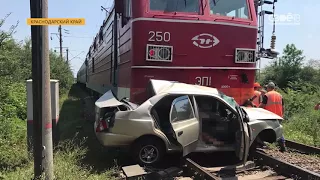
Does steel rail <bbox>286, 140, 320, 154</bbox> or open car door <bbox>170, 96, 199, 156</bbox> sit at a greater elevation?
open car door <bbox>170, 96, 199, 156</bbox>

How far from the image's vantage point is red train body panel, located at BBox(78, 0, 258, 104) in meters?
7.11

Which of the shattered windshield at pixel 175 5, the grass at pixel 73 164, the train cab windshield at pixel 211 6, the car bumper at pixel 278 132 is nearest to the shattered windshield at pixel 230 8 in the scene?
the train cab windshield at pixel 211 6

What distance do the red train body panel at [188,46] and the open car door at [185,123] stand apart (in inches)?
50.4

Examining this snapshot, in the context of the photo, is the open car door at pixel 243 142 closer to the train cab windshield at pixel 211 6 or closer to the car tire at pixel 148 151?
the car tire at pixel 148 151

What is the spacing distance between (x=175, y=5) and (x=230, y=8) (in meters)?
1.31

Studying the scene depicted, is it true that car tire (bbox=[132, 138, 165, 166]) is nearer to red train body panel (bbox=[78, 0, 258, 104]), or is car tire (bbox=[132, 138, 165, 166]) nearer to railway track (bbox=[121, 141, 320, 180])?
railway track (bbox=[121, 141, 320, 180])

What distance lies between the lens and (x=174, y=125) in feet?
19.4

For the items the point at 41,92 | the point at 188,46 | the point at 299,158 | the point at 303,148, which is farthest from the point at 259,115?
the point at 41,92

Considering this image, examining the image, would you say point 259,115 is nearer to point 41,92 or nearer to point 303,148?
point 303,148

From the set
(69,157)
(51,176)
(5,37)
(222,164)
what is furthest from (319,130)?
(5,37)

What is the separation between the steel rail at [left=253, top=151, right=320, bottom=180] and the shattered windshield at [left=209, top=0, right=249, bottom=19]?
2.98m

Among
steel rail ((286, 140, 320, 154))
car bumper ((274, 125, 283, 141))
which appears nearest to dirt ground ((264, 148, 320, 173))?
steel rail ((286, 140, 320, 154))

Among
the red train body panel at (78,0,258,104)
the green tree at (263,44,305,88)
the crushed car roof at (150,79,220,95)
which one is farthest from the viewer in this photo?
the green tree at (263,44,305,88)

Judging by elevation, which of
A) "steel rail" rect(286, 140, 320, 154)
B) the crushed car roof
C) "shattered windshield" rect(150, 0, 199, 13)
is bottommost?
"steel rail" rect(286, 140, 320, 154)
